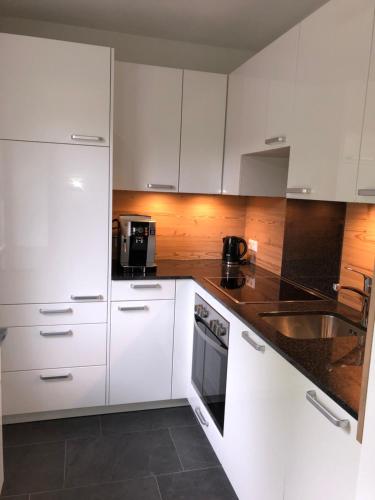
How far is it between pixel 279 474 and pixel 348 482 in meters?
0.42

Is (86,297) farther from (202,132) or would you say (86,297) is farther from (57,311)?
(202,132)

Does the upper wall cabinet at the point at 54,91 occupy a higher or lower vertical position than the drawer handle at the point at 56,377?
higher

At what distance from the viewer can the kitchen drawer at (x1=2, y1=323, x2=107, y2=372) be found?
242 centimetres

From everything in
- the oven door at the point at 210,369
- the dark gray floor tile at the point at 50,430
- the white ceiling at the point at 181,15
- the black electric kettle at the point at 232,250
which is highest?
the white ceiling at the point at 181,15

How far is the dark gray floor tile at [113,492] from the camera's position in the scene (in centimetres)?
196

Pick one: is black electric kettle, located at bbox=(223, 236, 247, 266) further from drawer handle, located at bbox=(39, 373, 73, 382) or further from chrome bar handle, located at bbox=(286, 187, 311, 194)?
drawer handle, located at bbox=(39, 373, 73, 382)

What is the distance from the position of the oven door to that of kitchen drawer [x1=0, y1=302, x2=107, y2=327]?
1.95 ft

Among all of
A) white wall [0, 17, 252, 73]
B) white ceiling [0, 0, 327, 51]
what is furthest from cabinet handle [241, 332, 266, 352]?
white wall [0, 17, 252, 73]

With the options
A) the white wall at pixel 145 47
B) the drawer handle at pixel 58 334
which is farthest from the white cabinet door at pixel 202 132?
the drawer handle at pixel 58 334

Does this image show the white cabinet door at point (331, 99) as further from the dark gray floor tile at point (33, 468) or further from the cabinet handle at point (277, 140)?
the dark gray floor tile at point (33, 468)

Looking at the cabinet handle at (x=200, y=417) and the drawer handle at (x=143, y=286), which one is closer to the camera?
the cabinet handle at (x=200, y=417)

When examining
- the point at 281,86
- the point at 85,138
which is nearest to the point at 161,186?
the point at 85,138

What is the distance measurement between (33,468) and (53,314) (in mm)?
797

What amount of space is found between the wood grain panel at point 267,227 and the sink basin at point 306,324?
0.79m
